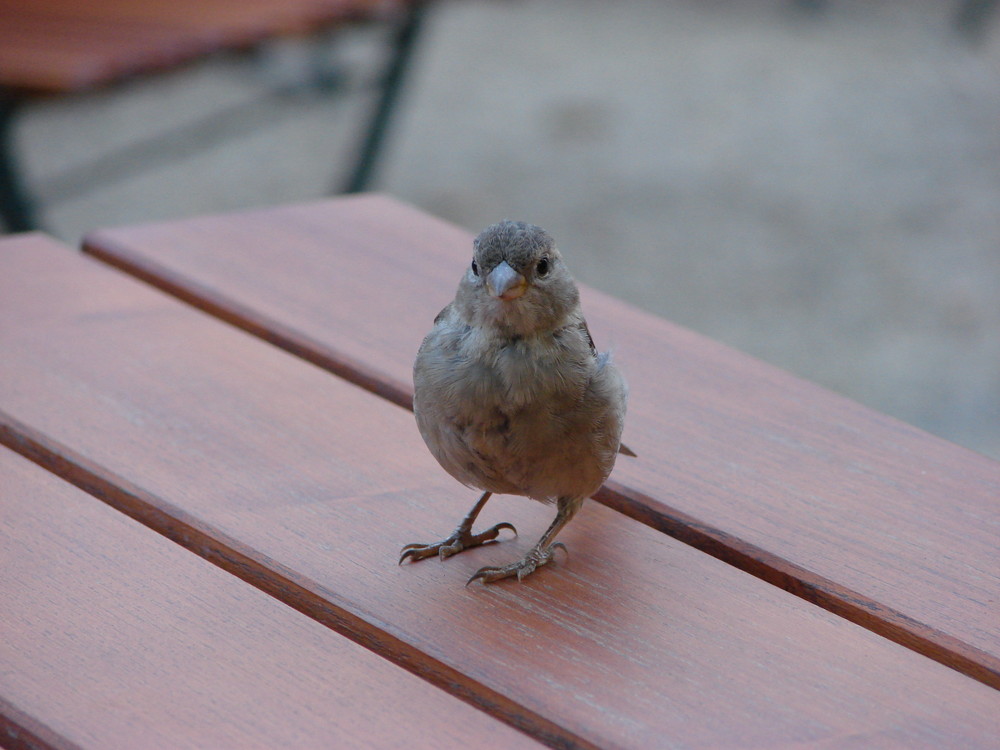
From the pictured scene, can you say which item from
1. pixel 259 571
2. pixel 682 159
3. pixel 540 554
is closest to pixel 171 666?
pixel 259 571

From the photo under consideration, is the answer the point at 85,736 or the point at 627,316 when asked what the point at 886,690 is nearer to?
the point at 85,736

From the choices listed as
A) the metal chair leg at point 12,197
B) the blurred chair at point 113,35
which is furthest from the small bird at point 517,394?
the metal chair leg at point 12,197

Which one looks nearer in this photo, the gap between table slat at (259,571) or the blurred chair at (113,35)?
the gap between table slat at (259,571)

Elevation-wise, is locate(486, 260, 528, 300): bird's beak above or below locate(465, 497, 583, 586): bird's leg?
above

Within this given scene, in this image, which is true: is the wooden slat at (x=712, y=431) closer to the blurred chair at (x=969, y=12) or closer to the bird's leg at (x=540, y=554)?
the bird's leg at (x=540, y=554)

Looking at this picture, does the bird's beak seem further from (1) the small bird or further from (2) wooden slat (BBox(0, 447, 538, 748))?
(2) wooden slat (BBox(0, 447, 538, 748))

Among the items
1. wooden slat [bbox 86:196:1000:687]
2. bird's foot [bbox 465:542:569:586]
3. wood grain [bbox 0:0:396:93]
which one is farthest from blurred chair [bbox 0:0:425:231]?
bird's foot [bbox 465:542:569:586]

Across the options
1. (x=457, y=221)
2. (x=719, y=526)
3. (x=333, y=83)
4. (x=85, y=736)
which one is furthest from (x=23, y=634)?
(x=333, y=83)

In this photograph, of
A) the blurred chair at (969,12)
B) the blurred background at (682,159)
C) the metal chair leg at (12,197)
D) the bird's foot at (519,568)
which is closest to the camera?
the bird's foot at (519,568)
